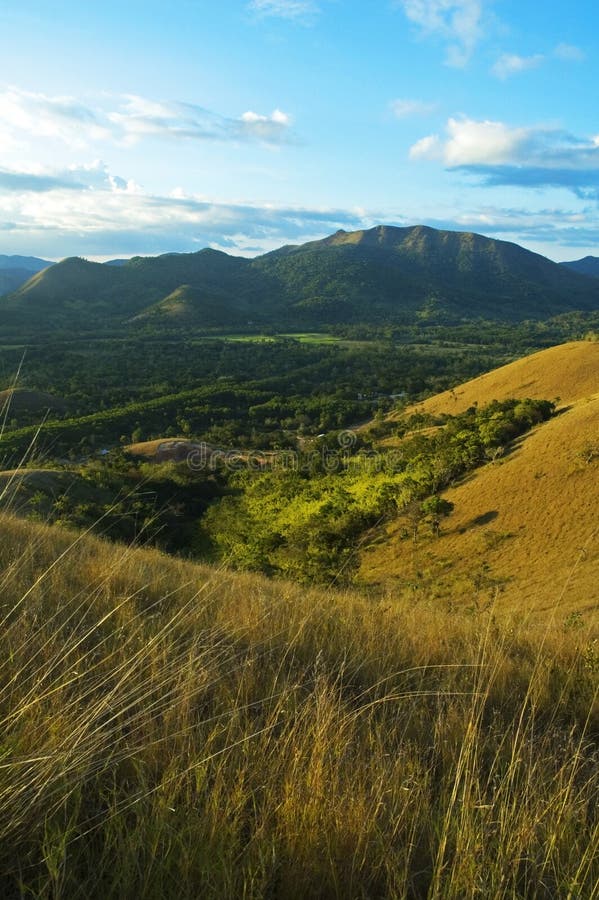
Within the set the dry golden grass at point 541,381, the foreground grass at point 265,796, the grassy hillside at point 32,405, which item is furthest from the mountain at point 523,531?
the grassy hillside at point 32,405

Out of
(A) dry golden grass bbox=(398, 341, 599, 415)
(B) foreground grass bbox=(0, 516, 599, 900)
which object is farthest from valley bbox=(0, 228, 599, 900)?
(A) dry golden grass bbox=(398, 341, 599, 415)

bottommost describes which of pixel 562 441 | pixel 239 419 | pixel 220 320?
pixel 239 419

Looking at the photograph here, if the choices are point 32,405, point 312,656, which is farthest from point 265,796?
point 32,405

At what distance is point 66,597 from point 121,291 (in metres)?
186

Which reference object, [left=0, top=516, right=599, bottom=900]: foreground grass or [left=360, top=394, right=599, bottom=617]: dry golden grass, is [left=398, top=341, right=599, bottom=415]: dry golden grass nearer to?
[left=360, top=394, right=599, bottom=617]: dry golden grass

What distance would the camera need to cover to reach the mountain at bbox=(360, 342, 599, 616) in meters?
15.0

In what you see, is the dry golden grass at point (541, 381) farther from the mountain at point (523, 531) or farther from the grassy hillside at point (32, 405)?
the grassy hillside at point (32, 405)

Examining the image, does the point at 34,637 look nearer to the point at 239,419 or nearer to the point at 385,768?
the point at 385,768

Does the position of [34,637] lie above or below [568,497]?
above

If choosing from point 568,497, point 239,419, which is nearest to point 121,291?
point 239,419

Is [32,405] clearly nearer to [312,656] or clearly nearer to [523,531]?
[523,531]

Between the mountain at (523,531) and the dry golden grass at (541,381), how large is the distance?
12306 millimetres

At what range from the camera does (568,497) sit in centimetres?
1886

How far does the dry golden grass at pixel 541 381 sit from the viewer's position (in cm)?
3634
